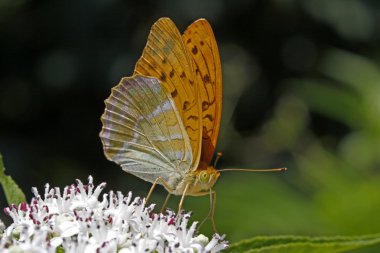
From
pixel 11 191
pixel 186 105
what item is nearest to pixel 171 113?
pixel 186 105

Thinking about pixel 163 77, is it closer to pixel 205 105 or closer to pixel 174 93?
pixel 174 93

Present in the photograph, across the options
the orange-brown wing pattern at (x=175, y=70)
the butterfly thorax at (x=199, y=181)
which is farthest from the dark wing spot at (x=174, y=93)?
the butterfly thorax at (x=199, y=181)

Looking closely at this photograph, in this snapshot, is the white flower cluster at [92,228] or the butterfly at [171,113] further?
the butterfly at [171,113]

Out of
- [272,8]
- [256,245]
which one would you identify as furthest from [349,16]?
[256,245]

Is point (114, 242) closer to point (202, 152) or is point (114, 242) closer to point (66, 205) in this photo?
point (66, 205)

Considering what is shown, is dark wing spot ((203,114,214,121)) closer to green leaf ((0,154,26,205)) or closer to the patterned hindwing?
the patterned hindwing

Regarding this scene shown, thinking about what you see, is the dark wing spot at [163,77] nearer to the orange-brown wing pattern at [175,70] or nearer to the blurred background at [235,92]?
the orange-brown wing pattern at [175,70]
